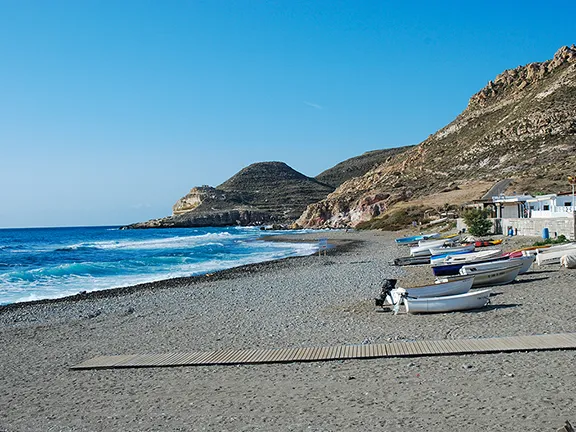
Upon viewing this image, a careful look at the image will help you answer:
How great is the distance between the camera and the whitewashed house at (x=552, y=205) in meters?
34.8

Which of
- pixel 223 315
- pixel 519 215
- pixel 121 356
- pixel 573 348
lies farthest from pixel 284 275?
pixel 519 215

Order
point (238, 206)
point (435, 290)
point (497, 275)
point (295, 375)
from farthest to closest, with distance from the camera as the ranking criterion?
point (238, 206) → point (497, 275) → point (435, 290) → point (295, 375)

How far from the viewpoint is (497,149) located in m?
83.2

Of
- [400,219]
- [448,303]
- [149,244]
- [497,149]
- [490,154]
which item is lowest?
[149,244]

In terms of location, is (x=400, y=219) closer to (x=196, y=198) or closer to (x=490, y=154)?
(x=490, y=154)

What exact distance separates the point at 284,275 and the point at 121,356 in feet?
53.5

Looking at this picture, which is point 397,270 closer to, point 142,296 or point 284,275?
point 284,275

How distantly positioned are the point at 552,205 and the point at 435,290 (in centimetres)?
Result: 2747

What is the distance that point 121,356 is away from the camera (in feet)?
34.5

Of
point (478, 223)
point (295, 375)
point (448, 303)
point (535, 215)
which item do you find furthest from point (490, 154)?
point (295, 375)

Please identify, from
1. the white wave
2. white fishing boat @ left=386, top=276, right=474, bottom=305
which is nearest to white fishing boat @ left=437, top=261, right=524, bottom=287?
white fishing boat @ left=386, top=276, right=474, bottom=305

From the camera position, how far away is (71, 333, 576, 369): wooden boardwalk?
8742 mm

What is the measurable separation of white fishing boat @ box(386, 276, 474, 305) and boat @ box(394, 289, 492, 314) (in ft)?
2.66

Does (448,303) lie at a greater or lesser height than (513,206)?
lesser
